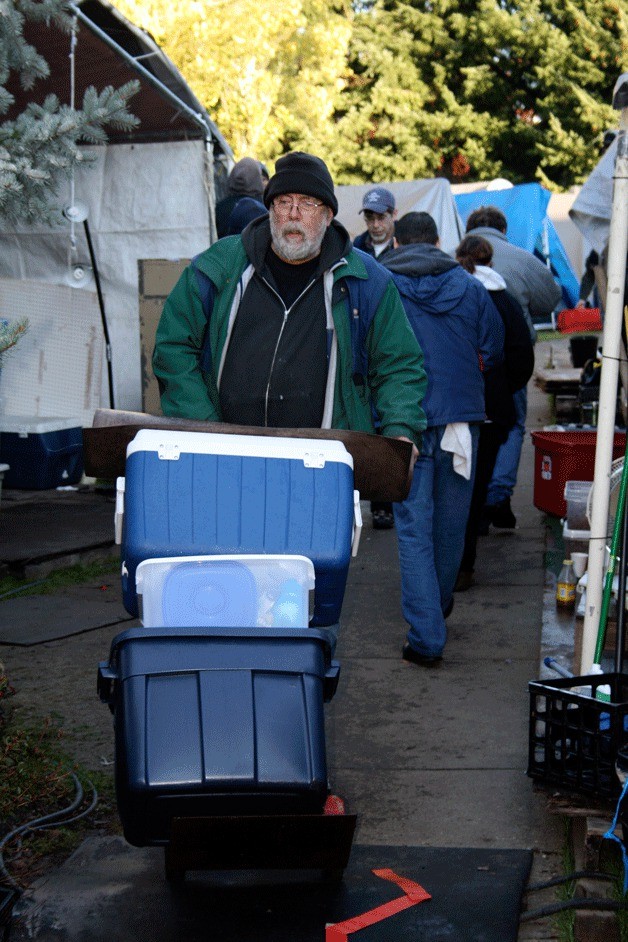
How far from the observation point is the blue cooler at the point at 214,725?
280 cm

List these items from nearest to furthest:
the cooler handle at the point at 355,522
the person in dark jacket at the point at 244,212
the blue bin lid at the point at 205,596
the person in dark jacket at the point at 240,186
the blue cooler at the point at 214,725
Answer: the blue cooler at the point at 214,725 < the blue bin lid at the point at 205,596 < the cooler handle at the point at 355,522 < the person in dark jacket at the point at 244,212 < the person in dark jacket at the point at 240,186

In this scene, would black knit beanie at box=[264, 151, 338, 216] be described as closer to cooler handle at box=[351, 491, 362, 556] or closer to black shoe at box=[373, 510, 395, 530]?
cooler handle at box=[351, 491, 362, 556]

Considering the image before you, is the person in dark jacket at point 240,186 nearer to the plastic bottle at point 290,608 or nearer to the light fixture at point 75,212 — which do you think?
the light fixture at point 75,212

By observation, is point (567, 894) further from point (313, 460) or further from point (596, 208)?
point (596, 208)

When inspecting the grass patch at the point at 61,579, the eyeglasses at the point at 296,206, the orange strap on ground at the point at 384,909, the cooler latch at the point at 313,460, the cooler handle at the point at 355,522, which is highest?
the eyeglasses at the point at 296,206

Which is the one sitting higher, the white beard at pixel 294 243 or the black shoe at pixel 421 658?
the white beard at pixel 294 243

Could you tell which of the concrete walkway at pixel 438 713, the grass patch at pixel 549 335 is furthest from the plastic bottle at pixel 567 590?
the grass patch at pixel 549 335

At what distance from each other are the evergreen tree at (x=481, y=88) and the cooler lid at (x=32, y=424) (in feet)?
66.7

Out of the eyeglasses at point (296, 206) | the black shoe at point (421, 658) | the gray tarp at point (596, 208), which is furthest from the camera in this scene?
the black shoe at point (421, 658)

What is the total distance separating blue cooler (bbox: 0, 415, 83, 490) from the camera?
8.84 meters

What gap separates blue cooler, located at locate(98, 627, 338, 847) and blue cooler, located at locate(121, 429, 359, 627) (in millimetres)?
314

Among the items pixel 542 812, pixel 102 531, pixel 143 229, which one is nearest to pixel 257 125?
pixel 143 229

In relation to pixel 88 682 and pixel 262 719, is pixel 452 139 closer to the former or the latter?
pixel 88 682

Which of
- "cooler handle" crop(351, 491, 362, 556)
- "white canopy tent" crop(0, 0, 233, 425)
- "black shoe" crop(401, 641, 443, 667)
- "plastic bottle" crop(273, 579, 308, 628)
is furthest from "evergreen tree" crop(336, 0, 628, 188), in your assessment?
"plastic bottle" crop(273, 579, 308, 628)
